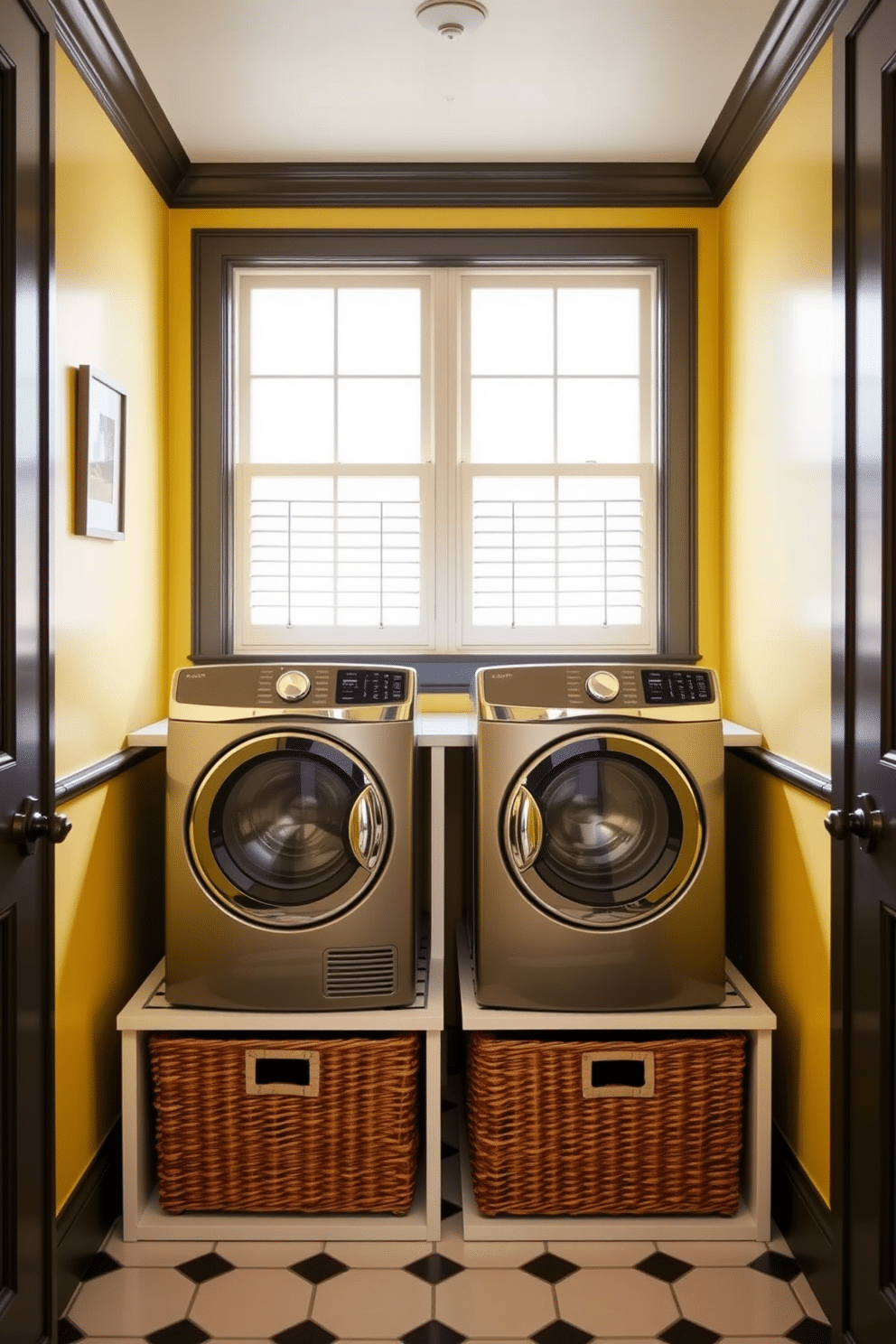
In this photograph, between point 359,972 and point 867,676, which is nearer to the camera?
point 867,676

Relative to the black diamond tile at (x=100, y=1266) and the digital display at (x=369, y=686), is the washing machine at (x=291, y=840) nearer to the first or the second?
the digital display at (x=369, y=686)

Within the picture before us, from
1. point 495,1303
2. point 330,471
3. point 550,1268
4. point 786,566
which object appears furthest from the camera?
point 330,471

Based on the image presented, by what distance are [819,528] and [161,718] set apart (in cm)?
187

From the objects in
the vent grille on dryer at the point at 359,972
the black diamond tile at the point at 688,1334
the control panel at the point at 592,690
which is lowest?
the black diamond tile at the point at 688,1334

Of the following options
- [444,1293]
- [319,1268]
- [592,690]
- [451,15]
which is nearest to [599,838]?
[592,690]

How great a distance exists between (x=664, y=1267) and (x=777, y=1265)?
234mm

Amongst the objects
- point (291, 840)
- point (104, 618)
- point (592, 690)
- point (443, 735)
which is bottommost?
point (291, 840)

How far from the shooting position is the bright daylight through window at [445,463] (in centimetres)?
336

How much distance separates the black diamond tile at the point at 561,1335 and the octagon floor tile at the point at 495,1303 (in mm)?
17

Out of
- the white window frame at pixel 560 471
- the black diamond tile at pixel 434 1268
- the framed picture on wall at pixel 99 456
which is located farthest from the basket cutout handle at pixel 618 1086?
the framed picture on wall at pixel 99 456

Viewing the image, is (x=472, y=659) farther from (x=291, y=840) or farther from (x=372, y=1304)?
(x=372, y=1304)

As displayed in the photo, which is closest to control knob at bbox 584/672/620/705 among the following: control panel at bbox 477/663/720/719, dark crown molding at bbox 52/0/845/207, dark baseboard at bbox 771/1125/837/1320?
control panel at bbox 477/663/720/719

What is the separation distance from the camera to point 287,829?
2.51 meters

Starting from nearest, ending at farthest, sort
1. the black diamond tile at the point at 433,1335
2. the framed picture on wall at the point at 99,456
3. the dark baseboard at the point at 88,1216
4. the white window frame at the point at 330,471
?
the black diamond tile at the point at 433,1335, the dark baseboard at the point at 88,1216, the framed picture on wall at the point at 99,456, the white window frame at the point at 330,471
